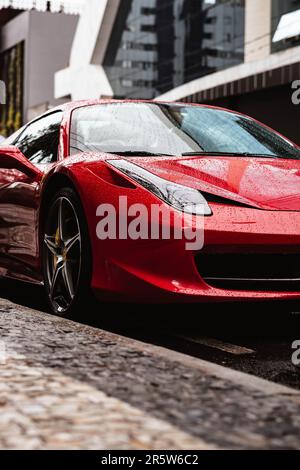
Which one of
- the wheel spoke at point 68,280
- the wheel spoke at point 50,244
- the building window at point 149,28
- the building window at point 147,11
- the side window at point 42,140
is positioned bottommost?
the wheel spoke at point 68,280

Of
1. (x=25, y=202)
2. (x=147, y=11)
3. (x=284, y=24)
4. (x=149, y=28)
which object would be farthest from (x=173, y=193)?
(x=147, y=11)

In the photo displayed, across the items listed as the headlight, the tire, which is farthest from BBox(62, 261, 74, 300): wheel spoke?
the headlight

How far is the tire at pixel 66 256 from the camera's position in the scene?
15.5ft

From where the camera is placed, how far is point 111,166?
4.69 m

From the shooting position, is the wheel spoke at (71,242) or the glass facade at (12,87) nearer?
the wheel spoke at (71,242)

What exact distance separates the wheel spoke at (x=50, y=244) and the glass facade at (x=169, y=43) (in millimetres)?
16936

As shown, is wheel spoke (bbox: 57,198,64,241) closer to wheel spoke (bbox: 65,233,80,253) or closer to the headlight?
wheel spoke (bbox: 65,233,80,253)

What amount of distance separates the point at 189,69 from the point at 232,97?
13.0 feet

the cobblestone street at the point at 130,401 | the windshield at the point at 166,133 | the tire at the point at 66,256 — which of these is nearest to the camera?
the cobblestone street at the point at 130,401

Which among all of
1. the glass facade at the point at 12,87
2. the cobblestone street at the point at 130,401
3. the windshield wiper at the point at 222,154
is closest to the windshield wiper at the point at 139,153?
the windshield wiper at the point at 222,154

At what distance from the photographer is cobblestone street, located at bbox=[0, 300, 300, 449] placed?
95.3 inches

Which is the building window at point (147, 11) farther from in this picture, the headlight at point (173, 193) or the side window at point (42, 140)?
the headlight at point (173, 193)

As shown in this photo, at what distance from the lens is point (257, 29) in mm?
20625

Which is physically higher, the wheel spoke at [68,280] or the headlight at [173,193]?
the headlight at [173,193]
